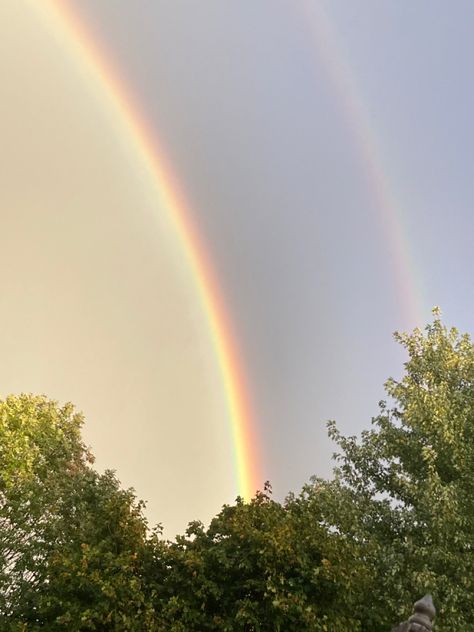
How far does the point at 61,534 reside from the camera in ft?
58.9

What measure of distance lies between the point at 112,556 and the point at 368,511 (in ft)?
28.7

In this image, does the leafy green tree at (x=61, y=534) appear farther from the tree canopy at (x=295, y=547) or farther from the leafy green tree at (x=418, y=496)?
the leafy green tree at (x=418, y=496)

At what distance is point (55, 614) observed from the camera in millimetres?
14266

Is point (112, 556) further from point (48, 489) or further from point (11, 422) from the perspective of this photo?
point (11, 422)

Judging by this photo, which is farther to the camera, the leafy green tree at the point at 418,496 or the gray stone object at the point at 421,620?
the leafy green tree at the point at 418,496

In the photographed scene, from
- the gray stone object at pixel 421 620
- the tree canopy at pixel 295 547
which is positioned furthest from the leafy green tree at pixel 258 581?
the gray stone object at pixel 421 620

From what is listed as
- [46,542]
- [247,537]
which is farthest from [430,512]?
[46,542]

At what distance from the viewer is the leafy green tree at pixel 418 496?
1477cm

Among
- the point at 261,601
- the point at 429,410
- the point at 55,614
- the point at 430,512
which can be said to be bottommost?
the point at 55,614

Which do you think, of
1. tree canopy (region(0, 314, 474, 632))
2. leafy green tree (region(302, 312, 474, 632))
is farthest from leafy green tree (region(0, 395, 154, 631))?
leafy green tree (region(302, 312, 474, 632))

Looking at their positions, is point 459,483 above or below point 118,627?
above

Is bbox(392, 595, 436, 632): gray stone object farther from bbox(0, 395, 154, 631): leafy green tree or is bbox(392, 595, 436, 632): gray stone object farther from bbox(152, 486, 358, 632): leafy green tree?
bbox(0, 395, 154, 631): leafy green tree

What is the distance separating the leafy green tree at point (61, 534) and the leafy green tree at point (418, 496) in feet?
20.9

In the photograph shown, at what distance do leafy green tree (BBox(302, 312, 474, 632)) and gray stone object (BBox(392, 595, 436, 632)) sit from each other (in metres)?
8.15
